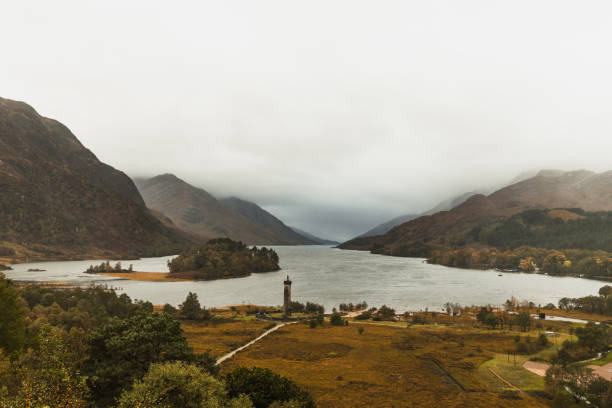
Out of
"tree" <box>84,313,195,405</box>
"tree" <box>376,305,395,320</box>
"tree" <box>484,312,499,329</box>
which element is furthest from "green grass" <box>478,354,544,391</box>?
"tree" <box>376,305,395,320</box>

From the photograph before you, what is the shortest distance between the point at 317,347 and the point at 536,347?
4277cm

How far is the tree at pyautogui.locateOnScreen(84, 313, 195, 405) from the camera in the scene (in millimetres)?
32031

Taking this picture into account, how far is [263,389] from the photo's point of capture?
31.7 m

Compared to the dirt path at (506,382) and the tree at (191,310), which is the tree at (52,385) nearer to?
the dirt path at (506,382)

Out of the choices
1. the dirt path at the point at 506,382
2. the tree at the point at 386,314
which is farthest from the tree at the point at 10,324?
the tree at the point at 386,314

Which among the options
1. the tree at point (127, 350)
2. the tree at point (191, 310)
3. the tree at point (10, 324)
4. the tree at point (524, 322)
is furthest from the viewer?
the tree at point (191, 310)

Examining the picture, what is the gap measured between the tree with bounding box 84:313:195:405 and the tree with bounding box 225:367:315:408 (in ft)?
24.3

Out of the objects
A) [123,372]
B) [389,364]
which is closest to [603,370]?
[389,364]

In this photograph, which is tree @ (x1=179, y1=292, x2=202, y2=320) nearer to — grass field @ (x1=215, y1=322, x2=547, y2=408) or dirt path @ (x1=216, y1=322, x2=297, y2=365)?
dirt path @ (x1=216, y1=322, x2=297, y2=365)

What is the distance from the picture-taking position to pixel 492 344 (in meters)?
75.1

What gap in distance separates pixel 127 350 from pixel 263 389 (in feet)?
44.3

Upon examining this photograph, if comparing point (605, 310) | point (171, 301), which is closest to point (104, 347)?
point (171, 301)

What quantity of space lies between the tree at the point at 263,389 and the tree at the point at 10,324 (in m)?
31.0

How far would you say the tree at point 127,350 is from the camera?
105 feet
